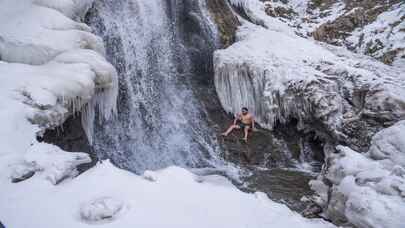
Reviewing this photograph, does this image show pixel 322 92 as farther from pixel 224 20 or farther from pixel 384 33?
pixel 384 33

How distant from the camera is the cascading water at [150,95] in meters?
8.24

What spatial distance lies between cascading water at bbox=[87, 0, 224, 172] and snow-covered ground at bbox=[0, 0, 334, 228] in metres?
2.34

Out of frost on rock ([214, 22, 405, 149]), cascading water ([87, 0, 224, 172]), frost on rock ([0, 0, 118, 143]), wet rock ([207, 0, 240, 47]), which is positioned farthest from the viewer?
wet rock ([207, 0, 240, 47])

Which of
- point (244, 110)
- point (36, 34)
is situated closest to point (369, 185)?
point (244, 110)

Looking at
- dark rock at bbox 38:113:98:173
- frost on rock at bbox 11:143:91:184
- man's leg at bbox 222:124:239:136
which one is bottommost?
man's leg at bbox 222:124:239:136

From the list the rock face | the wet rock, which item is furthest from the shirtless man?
the rock face

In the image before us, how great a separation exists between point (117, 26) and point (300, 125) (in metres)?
5.54

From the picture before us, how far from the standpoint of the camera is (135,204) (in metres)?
3.61

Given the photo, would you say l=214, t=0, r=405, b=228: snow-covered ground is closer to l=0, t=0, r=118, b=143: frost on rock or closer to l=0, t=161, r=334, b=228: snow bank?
l=0, t=161, r=334, b=228: snow bank

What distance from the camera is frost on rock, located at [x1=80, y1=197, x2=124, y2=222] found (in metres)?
3.34

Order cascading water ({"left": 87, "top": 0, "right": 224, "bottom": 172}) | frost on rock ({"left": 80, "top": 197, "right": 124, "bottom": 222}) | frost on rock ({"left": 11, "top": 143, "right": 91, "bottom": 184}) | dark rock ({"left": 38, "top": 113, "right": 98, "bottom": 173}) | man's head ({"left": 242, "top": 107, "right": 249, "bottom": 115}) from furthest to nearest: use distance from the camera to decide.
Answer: man's head ({"left": 242, "top": 107, "right": 249, "bottom": 115}) < cascading water ({"left": 87, "top": 0, "right": 224, "bottom": 172}) < dark rock ({"left": 38, "top": 113, "right": 98, "bottom": 173}) < frost on rock ({"left": 11, "top": 143, "right": 91, "bottom": 184}) < frost on rock ({"left": 80, "top": 197, "right": 124, "bottom": 222})

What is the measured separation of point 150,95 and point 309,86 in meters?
4.21

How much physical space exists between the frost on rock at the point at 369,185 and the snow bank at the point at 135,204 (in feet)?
1.28

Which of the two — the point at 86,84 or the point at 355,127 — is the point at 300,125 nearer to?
the point at 355,127
